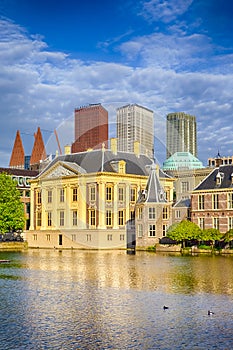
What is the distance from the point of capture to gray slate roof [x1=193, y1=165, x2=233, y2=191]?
85.6 metres

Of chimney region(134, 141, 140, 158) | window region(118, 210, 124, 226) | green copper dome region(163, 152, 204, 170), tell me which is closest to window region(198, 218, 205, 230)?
window region(118, 210, 124, 226)

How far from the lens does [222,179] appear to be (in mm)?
86562

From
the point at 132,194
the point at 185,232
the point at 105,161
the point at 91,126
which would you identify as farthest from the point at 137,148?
the point at 185,232

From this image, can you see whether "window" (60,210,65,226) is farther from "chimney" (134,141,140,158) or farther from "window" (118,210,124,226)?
"chimney" (134,141,140,158)

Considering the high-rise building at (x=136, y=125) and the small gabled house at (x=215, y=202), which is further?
the high-rise building at (x=136, y=125)

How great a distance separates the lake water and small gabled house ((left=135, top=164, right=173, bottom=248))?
3831 centimetres

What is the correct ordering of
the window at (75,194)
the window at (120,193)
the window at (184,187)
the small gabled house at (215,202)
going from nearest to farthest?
the small gabled house at (215,202), the window at (120,193), the window at (75,194), the window at (184,187)

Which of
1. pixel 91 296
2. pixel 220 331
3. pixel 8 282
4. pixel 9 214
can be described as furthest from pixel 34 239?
pixel 220 331

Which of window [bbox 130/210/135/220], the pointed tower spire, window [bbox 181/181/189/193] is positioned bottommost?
window [bbox 130/210/135/220]

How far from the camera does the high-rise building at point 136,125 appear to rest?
86.7m

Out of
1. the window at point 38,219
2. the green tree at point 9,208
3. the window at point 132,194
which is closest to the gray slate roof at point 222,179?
the window at point 132,194

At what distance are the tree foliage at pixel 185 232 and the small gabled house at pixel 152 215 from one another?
233 inches

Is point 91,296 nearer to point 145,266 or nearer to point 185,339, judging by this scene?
point 185,339

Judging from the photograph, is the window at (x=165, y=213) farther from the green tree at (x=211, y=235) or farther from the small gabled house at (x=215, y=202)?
the green tree at (x=211, y=235)
